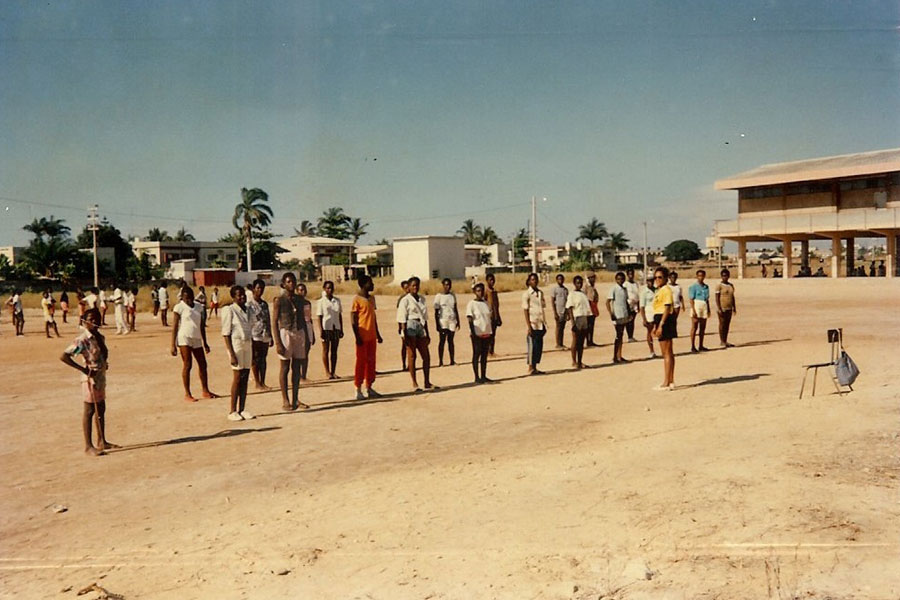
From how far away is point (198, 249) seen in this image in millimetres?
82875

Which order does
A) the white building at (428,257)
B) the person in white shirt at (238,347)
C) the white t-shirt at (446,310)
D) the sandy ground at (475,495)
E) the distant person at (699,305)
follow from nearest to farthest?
the sandy ground at (475,495)
the person in white shirt at (238,347)
the white t-shirt at (446,310)
the distant person at (699,305)
the white building at (428,257)

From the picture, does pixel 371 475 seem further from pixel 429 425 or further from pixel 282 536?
pixel 429 425

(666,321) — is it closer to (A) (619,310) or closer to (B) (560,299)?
(A) (619,310)

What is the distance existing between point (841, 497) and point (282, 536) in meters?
4.20

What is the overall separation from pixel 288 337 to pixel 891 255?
38427 millimetres

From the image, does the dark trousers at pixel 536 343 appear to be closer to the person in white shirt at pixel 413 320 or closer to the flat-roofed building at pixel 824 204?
the person in white shirt at pixel 413 320

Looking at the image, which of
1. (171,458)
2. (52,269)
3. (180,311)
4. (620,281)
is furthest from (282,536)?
(52,269)

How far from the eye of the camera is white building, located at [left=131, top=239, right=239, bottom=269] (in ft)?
268

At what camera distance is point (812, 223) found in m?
40.9

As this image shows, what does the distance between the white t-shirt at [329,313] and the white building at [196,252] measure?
234 ft

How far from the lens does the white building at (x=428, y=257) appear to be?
5544 centimetres

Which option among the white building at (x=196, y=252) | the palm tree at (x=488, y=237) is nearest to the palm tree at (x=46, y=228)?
the white building at (x=196, y=252)

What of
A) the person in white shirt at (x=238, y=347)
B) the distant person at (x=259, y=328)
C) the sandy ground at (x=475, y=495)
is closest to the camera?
the sandy ground at (x=475, y=495)

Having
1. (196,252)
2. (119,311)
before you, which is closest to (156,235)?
(196,252)
